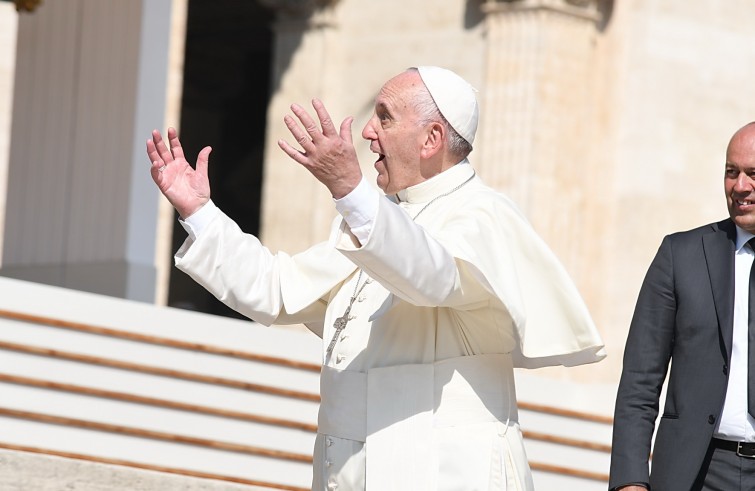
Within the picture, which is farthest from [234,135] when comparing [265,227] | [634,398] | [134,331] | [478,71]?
[634,398]

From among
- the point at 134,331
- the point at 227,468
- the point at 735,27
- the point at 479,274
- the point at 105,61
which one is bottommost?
the point at 227,468

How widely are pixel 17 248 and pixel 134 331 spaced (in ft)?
13.7

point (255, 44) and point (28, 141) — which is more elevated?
point (255, 44)

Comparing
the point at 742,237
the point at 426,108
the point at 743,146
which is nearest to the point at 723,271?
the point at 742,237

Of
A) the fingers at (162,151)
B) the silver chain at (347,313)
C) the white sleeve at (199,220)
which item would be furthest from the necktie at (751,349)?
the fingers at (162,151)

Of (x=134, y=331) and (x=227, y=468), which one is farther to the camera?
(x=134, y=331)

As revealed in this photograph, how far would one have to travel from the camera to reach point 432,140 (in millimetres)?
3836

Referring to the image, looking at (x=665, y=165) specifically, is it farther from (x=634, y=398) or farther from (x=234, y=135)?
(x=634, y=398)

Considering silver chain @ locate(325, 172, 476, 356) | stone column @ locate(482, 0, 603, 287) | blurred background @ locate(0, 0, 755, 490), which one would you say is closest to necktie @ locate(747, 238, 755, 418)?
silver chain @ locate(325, 172, 476, 356)

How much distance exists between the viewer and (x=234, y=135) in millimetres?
19641

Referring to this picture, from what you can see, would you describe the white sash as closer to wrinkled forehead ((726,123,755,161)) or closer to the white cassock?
the white cassock

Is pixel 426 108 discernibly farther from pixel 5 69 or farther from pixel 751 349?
pixel 5 69

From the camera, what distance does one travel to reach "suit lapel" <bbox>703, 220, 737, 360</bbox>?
424cm

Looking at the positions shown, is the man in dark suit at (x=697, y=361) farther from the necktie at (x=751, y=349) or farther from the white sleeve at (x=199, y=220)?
the white sleeve at (x=199, y=220)
